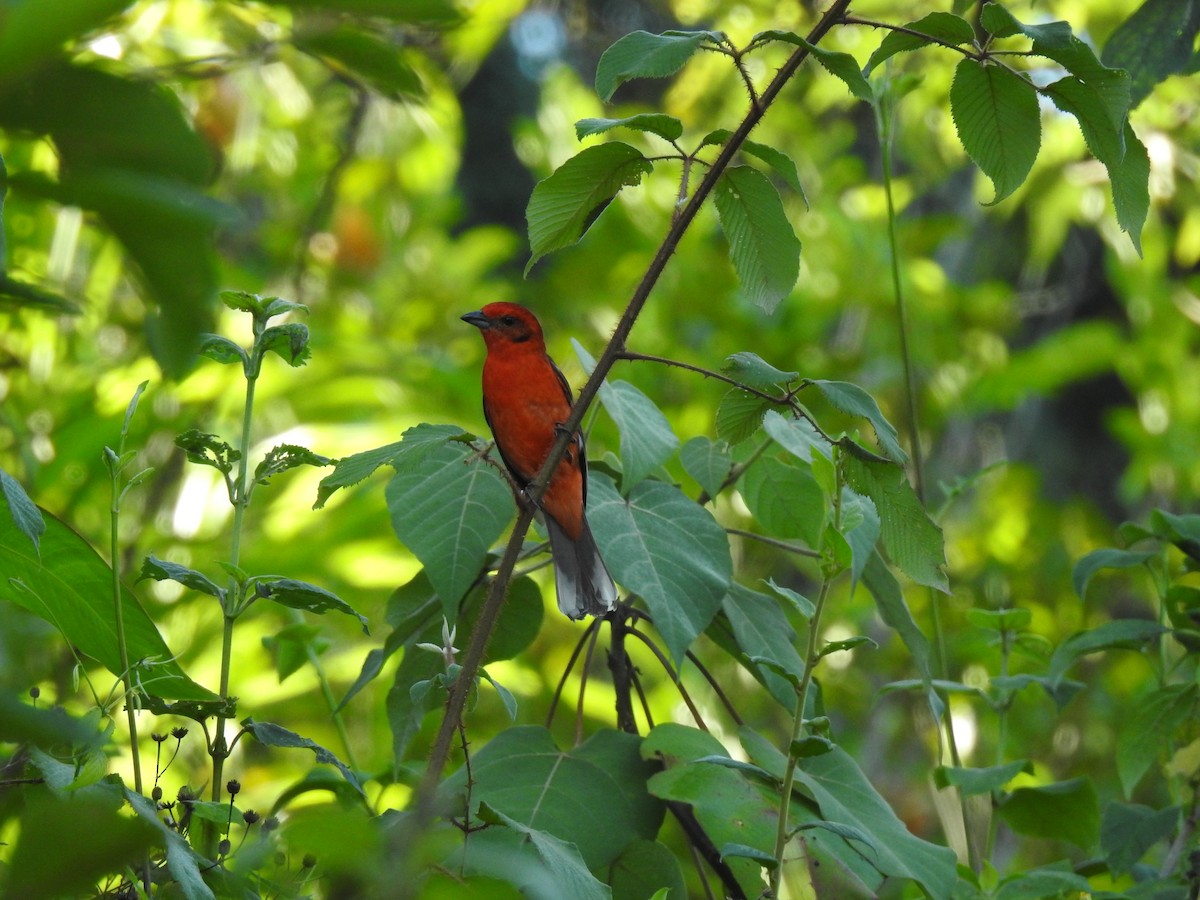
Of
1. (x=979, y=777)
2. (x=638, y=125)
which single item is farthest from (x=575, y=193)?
(x=979, y=777)

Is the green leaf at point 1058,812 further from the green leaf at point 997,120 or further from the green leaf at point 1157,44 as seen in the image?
the green leaf at point 1157,44

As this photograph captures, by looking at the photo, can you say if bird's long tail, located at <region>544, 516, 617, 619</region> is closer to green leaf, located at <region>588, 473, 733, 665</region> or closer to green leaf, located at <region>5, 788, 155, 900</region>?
green leaf, located at <region>588, 473, 733, 665</region>

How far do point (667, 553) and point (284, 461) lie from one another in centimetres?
44

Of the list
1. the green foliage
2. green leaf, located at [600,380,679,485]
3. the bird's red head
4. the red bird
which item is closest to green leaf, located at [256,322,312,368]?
the green foliage

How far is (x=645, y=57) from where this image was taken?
1146 mm

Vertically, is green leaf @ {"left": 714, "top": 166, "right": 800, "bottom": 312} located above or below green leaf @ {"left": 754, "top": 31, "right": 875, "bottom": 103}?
below

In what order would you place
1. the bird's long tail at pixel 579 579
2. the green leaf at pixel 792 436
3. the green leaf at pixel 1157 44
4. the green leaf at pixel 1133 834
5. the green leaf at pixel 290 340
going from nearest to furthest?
the green leaf at pixel 290 340
the green leaf at pixel 792 436
the green leaf at pixel 1133 834
the green leaf at pixel 1157 44
the bird's long tail at pixel 579 579

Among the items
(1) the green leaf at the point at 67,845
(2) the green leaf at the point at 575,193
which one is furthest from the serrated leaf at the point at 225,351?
(1) the green leaf at the point at 67,845

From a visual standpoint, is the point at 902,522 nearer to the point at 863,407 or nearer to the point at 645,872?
the point at 863,407

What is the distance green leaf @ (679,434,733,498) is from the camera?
1.64 m

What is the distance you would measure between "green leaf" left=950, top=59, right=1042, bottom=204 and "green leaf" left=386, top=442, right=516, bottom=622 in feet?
2.19

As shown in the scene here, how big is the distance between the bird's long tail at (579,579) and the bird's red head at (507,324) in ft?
2.81

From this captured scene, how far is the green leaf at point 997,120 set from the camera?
125 centimetres

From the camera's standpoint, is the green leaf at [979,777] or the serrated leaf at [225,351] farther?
the green leaf at [979,777]
